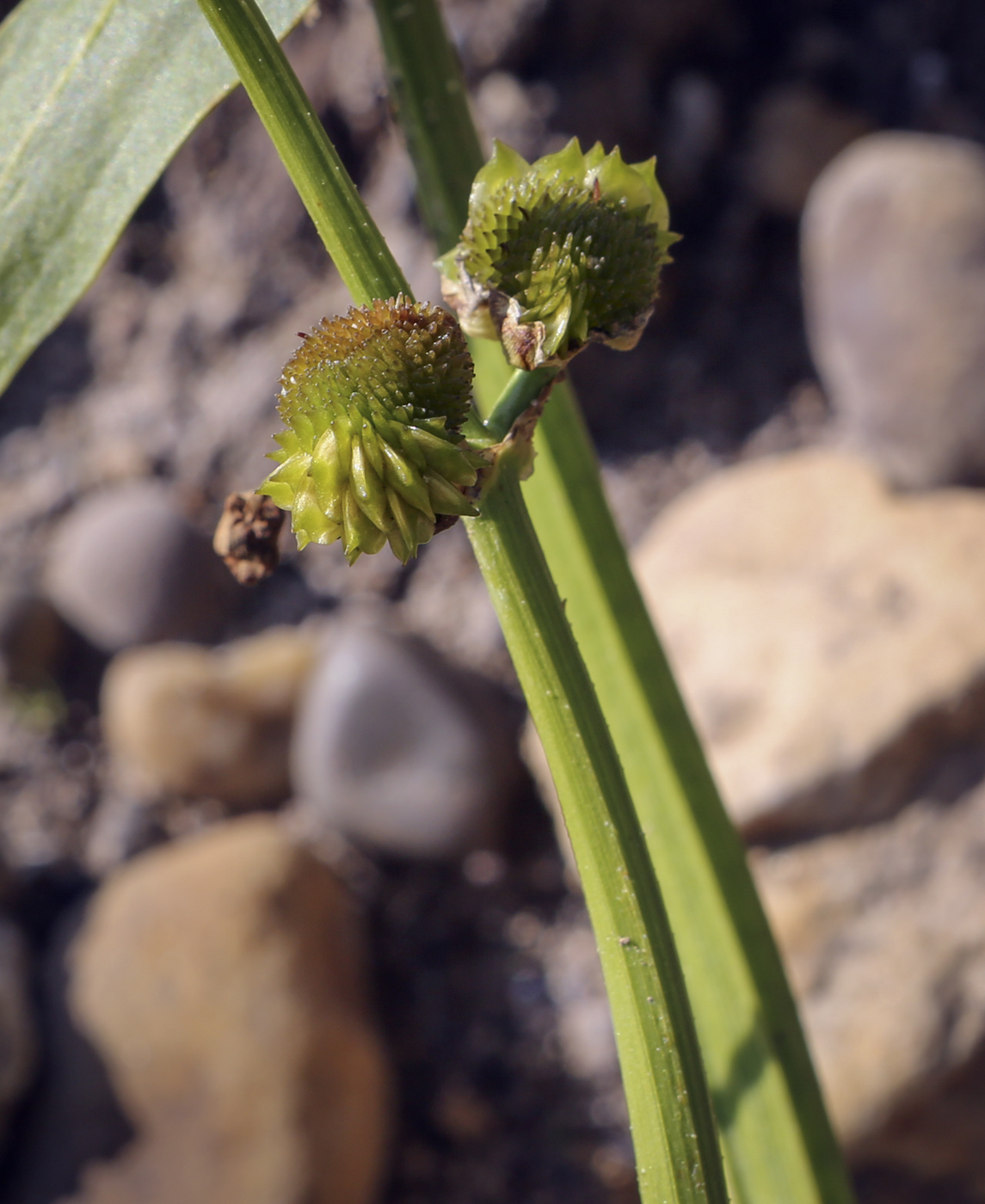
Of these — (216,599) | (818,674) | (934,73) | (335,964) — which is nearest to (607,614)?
(818,674)

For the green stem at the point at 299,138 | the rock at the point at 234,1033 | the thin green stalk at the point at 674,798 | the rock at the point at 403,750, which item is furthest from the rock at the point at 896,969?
the green stem at the point at 299,138

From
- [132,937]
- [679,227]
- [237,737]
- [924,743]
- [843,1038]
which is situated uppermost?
[679,227]

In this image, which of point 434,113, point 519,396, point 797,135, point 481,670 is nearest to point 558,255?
point 519,396

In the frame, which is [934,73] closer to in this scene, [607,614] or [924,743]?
[924,743]

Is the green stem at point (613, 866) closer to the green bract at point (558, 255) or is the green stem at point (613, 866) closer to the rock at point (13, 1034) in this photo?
the green bract at point (558, 255)

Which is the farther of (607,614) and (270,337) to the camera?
(270,337)

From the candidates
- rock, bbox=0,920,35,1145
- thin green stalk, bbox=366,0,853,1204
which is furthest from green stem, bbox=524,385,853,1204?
rock, bbox=0,920,35,1145

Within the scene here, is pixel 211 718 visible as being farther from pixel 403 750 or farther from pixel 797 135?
pixel 797 135

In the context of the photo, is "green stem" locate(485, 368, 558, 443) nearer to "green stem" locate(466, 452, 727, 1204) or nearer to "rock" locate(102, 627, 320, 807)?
"green stem" locate(466, 452, 727, 1204)

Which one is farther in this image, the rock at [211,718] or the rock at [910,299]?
the rock at [211,718]
